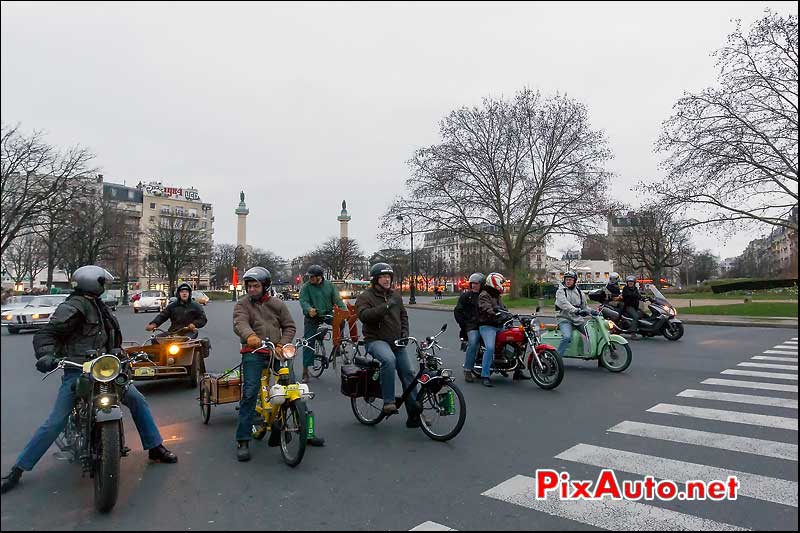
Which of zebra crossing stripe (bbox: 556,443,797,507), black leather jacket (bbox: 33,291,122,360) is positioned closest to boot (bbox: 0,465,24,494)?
black leather jacket (bbox: 33,291,122,360)

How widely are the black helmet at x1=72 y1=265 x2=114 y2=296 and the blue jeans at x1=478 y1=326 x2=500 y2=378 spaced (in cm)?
582

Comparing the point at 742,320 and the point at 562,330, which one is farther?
the point at 742,320

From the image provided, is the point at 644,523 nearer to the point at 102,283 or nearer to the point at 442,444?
the point at 442,444

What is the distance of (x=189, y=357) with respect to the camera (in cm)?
842

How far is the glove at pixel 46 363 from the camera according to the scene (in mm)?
3590

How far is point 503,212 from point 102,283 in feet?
127

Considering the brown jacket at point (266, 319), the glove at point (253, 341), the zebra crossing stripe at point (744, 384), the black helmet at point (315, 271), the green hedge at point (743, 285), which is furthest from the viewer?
the green hedge at point (743, 285)

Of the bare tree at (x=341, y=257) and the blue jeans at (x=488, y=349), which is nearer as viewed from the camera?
the blue jeans at (x=488, y=349)

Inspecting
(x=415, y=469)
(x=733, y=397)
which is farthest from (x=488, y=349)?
(x=415, y=469)

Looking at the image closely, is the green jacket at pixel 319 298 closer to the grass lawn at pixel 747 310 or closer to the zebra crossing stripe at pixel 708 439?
the zebra crossing stripe at pixel 708 439

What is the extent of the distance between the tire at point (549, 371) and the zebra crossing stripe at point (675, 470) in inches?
114

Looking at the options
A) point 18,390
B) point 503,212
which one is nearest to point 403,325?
point 18,390

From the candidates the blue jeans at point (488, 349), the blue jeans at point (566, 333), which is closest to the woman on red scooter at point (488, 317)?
the blue jeans at point (488, 349)

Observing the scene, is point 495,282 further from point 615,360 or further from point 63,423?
point 63,423
